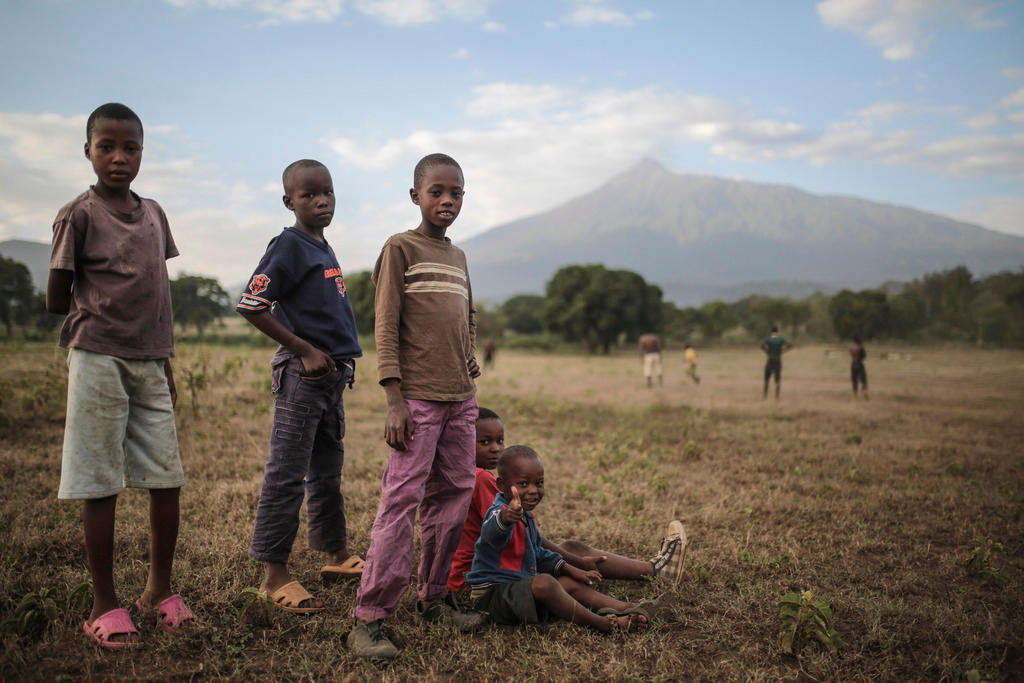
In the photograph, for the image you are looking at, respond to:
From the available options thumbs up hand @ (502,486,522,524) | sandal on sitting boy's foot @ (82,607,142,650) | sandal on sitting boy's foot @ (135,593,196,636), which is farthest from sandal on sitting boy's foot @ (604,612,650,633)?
sandal on sitting boy's foot @ (82,607,142,650)

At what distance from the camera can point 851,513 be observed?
5090 millimetres

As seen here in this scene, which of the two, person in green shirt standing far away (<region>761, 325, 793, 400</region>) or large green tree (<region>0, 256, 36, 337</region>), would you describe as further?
person in green shirt standing far away (<region>761, 325, 793, 400</region>)

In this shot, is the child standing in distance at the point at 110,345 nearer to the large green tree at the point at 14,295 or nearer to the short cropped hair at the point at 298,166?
the short cropped hair at the point at 298,166

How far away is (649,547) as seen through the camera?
4172mm

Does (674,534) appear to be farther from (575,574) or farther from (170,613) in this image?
(170,613)

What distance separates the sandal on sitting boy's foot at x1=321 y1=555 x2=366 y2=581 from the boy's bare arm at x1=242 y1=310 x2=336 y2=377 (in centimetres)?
115

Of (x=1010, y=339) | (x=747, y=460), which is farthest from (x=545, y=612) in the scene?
(x=1010, y=339)

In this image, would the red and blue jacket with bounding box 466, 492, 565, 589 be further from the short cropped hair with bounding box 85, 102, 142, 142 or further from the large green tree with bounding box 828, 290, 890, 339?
the large green tree with bounding box 828, 290, 890, 339

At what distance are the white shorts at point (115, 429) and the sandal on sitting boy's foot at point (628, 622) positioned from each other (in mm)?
2056

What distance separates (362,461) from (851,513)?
4380 mm

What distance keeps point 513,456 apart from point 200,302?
640 cm

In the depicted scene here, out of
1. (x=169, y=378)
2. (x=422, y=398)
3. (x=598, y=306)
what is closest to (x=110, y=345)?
(x=169, y=378)

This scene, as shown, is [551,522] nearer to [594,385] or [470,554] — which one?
[470,554]

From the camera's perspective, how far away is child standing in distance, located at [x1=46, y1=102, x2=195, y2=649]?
8.34ft
